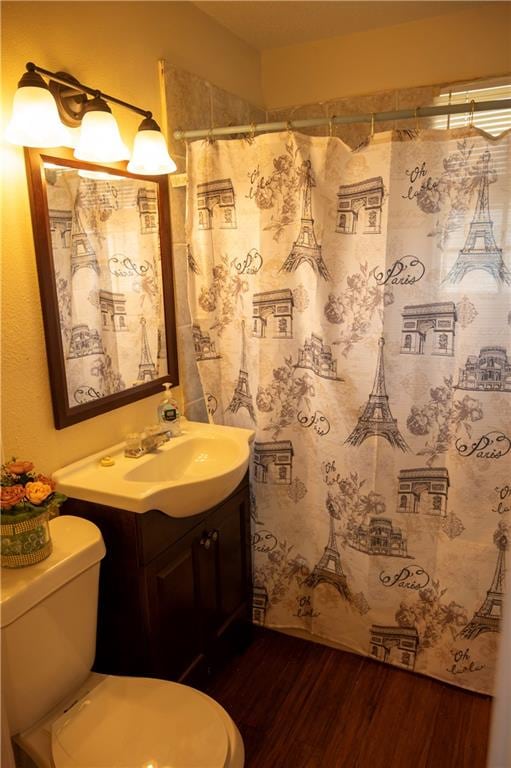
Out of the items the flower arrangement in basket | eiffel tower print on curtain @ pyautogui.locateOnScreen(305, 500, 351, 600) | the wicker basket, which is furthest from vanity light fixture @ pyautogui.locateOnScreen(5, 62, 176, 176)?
eiffel tower print on curtain @ pyautogui.locateOnScreen(305, 500, 351, 600)

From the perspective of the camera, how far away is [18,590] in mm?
1184

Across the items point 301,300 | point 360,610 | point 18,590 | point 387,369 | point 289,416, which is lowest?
point 360,610

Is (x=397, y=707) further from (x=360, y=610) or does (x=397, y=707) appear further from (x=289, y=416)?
(x=289, y=416)

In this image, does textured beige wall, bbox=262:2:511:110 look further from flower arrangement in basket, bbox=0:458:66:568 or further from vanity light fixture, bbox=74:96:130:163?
flower arrangement in basket, bbox=0:458:66:568

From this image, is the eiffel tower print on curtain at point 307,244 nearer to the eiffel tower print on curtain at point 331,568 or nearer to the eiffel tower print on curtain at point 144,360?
the eiffel tower print on curtain at point 144,360

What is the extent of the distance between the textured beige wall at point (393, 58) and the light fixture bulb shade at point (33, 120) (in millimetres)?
1588

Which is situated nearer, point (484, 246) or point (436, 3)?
point (484, 246)

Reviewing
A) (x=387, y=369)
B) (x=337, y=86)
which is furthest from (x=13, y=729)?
(x=337, y=86)

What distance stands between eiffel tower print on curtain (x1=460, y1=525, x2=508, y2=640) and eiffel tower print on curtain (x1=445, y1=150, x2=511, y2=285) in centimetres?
87

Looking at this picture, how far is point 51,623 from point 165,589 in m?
0.39

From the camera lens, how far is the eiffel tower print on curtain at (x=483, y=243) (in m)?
1.60

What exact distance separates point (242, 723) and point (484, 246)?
1.81 meters

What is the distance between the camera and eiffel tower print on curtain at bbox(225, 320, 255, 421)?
2.06 meters

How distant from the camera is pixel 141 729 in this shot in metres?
1.27
